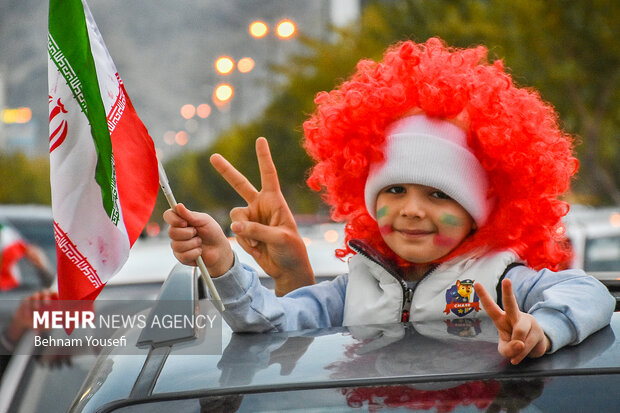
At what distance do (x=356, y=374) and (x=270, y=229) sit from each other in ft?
3.79

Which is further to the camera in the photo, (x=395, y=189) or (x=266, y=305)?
(x=395, y=189)

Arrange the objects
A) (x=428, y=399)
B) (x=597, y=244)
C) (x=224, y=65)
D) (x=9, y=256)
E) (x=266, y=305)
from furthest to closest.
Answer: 1. (x=224, y=65)
2. (x=597, y=244)
3. (x=9, y=256)
4. (x=266, y=305)
5. (x=428, y=399)

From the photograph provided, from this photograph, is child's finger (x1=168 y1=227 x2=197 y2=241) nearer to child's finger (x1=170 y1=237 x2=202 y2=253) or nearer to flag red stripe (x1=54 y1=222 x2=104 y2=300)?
child's finger (x1=170 y1=237 x2=202 y2=253)

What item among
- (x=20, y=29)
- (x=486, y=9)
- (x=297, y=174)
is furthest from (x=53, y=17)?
(x=20, y=29)

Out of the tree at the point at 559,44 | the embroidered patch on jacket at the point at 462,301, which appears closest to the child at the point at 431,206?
the embroidered patch on jacket at the point at 462,301

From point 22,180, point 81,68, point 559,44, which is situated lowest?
point 22,180

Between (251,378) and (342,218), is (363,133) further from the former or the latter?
(251,378)

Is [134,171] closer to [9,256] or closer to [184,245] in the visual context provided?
[184,245]

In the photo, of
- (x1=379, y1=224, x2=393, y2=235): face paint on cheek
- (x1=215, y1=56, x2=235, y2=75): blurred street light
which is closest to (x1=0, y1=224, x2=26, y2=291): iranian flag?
(x1=379, y1=224, x2=393, y2=235): face paint on cheek

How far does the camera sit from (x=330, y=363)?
180 cm

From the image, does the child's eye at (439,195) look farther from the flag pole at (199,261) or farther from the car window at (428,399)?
the car window at (428,399)

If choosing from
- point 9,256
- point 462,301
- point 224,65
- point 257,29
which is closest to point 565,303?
point 462,301

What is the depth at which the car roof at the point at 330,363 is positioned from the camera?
1.72 meters

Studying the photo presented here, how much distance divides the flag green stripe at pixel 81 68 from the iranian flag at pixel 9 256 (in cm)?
500
